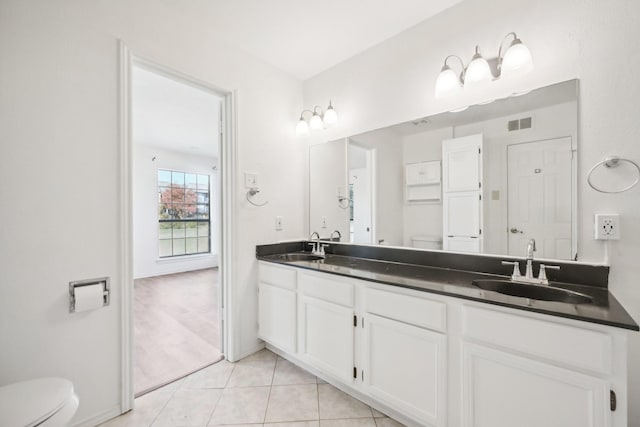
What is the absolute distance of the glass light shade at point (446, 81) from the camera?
5.64ft

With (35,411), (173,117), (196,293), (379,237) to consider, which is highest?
(173,117)

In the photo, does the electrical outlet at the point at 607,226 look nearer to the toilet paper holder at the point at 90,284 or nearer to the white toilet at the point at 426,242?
the white toilet at the point at 426,242

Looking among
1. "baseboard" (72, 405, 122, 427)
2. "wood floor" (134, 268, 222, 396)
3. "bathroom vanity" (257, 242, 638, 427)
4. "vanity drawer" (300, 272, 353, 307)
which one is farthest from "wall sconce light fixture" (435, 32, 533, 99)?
"baseboard" (72, 405, 122, 427)

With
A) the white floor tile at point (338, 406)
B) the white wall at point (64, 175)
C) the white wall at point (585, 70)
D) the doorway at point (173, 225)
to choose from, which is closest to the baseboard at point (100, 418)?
the white wall at point (64, 175)

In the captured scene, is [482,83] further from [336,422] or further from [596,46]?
[336,422]

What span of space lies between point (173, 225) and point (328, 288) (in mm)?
5049

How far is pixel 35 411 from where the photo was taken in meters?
1.03

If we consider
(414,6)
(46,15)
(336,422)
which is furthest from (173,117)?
(336,422)

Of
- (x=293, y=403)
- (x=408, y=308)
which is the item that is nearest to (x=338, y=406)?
(x=293, y=403)

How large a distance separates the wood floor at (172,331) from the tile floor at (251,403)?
189 mm

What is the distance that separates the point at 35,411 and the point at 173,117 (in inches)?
141

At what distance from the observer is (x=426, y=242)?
1.95 meters

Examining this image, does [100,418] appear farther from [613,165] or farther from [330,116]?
[613,165]

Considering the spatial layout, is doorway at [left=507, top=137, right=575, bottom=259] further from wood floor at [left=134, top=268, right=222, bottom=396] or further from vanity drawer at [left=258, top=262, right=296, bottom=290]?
wood floor at [left=134, top=268, right=222, bottom=396]
